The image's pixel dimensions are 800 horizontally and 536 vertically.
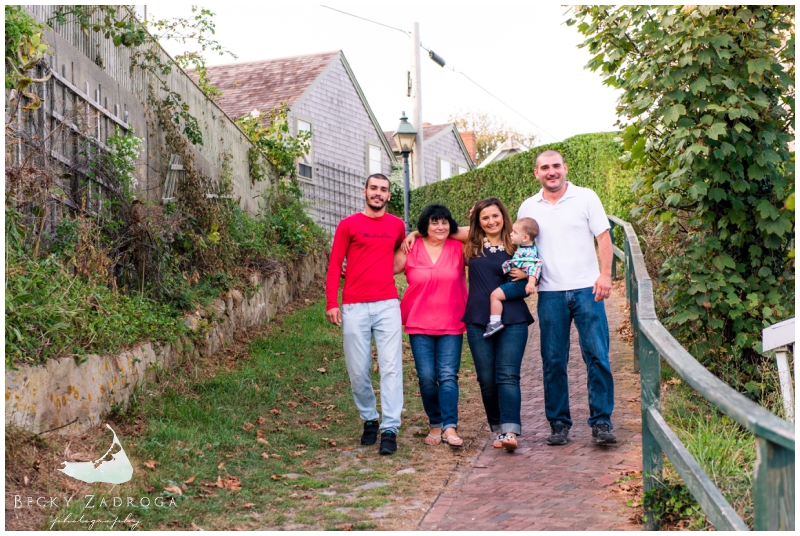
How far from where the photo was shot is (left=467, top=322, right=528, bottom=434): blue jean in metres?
5.55

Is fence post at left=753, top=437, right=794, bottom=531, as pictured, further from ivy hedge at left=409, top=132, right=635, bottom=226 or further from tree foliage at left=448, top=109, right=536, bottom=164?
tree foliage at left=448, top=109, right=536, bottom=164

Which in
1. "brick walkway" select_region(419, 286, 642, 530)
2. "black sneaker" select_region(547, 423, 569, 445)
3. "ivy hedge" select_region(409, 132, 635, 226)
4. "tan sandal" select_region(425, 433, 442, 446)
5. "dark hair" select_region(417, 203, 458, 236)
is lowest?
"brick walkway" select_region(419, 286, 642, 530)

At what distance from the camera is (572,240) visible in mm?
5547

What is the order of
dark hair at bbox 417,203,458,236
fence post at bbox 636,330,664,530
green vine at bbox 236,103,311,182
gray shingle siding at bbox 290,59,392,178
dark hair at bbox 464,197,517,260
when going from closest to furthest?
1. fence post at bbox 636,330,664,530
2. dark hair at bbox 464,197,517,260
3. dark hair at bbox 417,203,458,236
4. green vine at bbox 236,103,311,182
5. gray shingle siding at bbox 290,59,392,178

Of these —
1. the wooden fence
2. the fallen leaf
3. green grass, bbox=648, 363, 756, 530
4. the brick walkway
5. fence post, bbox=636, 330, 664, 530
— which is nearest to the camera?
the wooden fence

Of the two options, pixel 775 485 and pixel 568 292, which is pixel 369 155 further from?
pixel 775 485

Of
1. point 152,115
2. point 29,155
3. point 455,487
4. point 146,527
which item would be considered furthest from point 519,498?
point 152,115

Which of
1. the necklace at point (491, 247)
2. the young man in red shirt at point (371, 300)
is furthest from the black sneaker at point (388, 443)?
the necklace at point (491, 247)

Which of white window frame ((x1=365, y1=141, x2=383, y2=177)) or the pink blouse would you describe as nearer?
the pink blouse

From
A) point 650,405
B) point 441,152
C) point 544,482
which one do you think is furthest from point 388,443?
point 441,152

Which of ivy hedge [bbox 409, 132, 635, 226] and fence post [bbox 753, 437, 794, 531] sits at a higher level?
ivy hedge [bbox 409, 132, 635, 226]

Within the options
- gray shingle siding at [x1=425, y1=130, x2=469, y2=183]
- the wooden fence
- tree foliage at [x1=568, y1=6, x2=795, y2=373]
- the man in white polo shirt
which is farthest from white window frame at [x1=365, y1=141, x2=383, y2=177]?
the wooden fence

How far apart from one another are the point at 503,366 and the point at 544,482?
3.07 feet

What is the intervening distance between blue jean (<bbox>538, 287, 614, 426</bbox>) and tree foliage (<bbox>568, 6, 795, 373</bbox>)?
1077 millimetres
